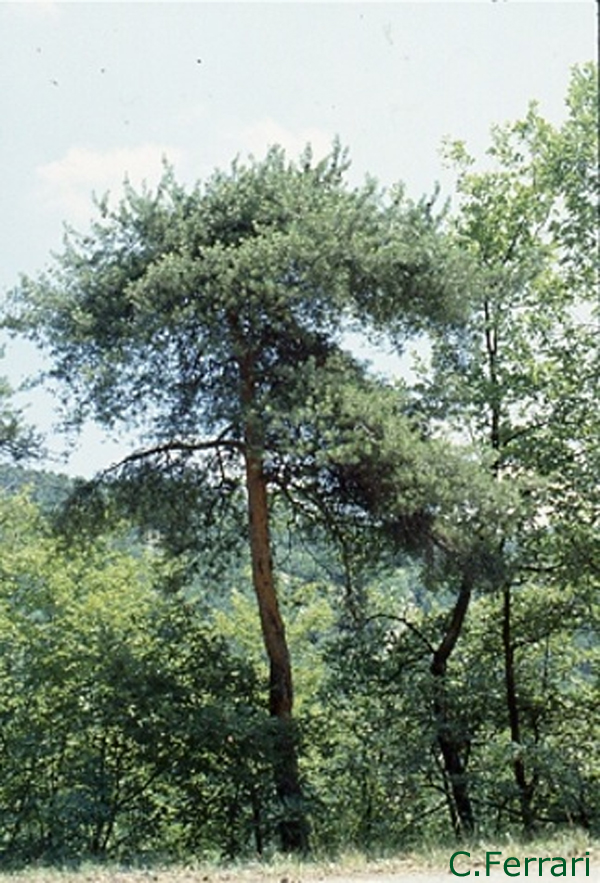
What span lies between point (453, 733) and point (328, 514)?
3.89 m

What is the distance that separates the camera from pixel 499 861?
671 cm

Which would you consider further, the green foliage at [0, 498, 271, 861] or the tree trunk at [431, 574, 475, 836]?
the tree trunk at [431, 574, 475, 836]

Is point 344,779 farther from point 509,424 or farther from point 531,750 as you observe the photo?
point 509,424

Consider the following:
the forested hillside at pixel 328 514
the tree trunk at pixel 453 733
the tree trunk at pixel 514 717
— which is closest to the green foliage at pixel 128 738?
the forested hillside at pixel 328 514

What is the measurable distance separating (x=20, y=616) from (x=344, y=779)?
24.5 ft

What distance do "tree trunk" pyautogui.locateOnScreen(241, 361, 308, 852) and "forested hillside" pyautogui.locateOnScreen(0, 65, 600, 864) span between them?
1.7 inches

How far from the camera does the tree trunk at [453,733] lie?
41.8 ft

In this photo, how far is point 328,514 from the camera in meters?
12.0

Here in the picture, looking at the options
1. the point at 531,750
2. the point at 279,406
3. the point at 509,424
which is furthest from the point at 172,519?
the point at 531,750

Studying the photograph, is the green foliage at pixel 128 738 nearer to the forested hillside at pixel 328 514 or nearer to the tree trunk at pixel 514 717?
the forested hillside at pixel 328 514

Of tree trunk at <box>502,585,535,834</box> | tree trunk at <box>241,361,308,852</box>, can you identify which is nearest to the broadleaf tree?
tree trunk at <box>502,585,535,834</box>

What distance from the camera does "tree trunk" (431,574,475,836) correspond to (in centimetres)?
1273

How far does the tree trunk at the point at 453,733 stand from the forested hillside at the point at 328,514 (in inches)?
2.2

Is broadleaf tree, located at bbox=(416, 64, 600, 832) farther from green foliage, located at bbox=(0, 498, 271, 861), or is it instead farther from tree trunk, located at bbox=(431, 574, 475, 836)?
green foliage, located at bbox=(0, 498, 271, 861)
